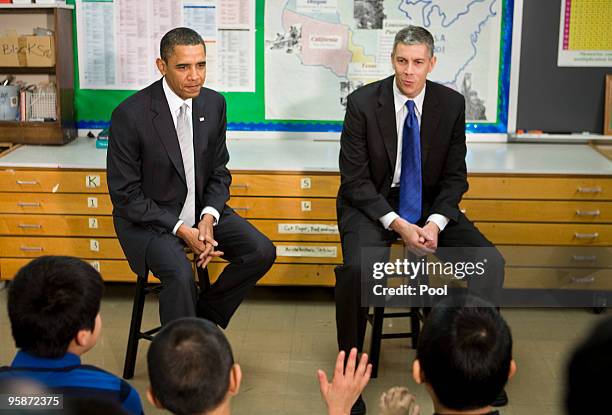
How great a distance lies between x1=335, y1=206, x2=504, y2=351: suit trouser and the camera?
3.78 metres

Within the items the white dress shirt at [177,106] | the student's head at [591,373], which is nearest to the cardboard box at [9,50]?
the white dress shirt at [177,106]

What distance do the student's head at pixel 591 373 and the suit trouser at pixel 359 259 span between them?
2251 mm

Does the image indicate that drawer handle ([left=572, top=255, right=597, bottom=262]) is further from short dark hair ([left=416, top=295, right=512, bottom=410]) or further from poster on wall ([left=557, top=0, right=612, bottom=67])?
short dark hair ([left=416, top=295, right=512, bottom=410])

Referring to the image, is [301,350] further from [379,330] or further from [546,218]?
[546,218]

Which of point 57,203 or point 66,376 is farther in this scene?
point 57,203

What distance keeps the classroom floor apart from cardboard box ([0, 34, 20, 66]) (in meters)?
1.26

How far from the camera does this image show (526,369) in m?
3.99

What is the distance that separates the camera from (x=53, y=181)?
4.56m

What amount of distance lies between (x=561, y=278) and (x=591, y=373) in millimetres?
3318

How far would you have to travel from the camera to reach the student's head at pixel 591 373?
1.48 metres

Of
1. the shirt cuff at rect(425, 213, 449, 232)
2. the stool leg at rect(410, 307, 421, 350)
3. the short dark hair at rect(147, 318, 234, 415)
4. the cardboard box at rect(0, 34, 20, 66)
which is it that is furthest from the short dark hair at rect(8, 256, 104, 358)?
the cardboard box at rect(0, 34, 20, 66)

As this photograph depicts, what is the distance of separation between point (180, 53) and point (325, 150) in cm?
134

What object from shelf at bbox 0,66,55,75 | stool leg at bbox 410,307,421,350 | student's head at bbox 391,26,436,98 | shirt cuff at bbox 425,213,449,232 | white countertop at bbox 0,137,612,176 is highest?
student's head at bbox 391,26,436,98

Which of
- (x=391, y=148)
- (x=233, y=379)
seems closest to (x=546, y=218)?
(x=391, y=148)
